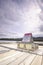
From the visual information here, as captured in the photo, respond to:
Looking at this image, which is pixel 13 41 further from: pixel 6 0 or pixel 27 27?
pixel 6 0

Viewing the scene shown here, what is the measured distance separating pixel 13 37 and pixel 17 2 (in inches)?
86.6

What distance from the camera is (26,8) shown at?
605 cm

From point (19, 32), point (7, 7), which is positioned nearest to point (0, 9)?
point (7, 7)

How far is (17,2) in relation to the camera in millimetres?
6031

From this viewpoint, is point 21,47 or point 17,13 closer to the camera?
point 21,47

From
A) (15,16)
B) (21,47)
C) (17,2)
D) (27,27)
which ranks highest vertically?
(17,2)

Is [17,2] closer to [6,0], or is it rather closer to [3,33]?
[6,0]

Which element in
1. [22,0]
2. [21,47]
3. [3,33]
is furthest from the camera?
[3,33]

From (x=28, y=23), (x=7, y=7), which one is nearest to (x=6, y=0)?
(x=7, y=7)

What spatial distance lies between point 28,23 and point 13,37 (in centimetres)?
131

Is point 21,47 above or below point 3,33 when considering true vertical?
below

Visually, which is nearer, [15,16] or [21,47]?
[21,47]

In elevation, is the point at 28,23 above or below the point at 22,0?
below

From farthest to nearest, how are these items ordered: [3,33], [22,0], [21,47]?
[3,33], [22,0], [21,47]
